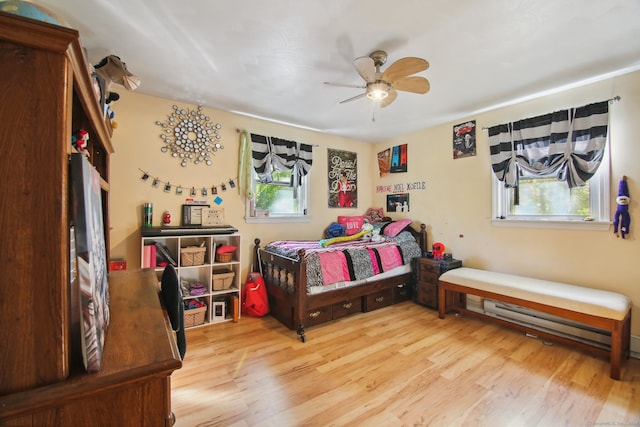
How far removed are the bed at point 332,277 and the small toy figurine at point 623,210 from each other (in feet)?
6.25

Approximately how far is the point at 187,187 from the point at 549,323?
4.07 meters

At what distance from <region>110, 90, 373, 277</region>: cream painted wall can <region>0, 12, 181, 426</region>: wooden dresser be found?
8.46ft

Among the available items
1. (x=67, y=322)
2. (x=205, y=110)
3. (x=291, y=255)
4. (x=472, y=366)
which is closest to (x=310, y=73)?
(x=205, y=110)

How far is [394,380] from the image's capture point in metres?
1.98

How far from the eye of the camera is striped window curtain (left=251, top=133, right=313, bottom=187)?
11.5ft

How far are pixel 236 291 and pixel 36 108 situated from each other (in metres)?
2.77

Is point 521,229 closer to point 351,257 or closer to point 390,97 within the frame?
point 351,257

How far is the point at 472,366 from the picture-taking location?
216cm

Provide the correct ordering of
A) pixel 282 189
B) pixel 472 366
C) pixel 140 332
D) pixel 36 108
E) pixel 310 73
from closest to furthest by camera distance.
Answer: pixel 36 108 → pixel 140 332 → pixel 472 366 → pixel 310 73 → pixel 282 189

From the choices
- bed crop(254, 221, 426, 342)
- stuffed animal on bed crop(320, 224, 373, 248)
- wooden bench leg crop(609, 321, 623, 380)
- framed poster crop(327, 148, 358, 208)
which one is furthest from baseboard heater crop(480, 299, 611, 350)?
framed poster crop(327, 148, 358, 208)

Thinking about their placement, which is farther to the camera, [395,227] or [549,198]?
[395,227]

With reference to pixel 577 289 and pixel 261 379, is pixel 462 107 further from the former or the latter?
pixel 261 379

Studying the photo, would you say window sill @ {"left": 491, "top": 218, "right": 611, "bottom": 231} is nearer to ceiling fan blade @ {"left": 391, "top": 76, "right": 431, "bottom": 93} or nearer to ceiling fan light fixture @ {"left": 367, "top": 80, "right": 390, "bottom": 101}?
ceiling fan blade @ {"left": 391, "top": 76, "right": 431, "bottom": 93}

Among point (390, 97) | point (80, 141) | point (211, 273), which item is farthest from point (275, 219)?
point (80, 141)
